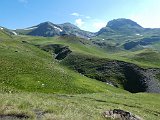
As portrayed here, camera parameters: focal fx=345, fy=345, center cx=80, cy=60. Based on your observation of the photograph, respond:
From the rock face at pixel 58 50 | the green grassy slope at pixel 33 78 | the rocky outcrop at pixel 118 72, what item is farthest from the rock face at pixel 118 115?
the rock face at pixel 58 50

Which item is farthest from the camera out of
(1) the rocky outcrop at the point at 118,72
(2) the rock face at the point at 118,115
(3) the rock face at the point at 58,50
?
(3) the rock face at the point at 58,50

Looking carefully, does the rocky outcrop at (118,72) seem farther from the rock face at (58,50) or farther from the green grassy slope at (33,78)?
the green grassy slope at (33,78)

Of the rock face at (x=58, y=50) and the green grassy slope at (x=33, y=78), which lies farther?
the rock face at (x=58, y=50)

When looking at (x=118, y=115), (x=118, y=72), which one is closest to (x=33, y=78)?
(x=118, y=115)

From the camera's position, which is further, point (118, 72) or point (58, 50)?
point (58, 50)

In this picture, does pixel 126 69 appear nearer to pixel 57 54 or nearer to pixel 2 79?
pixel 57 54

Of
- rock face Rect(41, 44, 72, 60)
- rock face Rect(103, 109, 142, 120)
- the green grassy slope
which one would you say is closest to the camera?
rock face Rect(103, 109, 142, 120)

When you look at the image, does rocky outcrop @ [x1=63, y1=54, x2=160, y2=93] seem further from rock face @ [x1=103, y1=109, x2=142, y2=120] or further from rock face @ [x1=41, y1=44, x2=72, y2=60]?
rock face @ [x1=103, y1=109, x2=142, y2=120]

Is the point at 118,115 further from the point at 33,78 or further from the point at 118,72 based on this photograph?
the point at 118,72

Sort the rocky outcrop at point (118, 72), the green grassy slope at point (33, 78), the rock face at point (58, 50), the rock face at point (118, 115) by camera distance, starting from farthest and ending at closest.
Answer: the rock face at point (58, 50) → the rocky outcrop at point (118, 72) → the green grassy slope at point (33, 78) → the rock face at point (118, 115)

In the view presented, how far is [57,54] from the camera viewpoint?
464 feet

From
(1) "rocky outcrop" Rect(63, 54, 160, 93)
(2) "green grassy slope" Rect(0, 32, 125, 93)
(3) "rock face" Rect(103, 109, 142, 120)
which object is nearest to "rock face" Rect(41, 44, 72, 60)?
(1) "rocky outcrop" Rect(63, 54, 160, 93)

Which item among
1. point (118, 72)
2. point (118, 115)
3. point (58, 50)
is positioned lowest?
point (118, 72)

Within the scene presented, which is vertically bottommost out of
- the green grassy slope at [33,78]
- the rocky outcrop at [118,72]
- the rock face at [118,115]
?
the rocky outcrop at [118,72]
